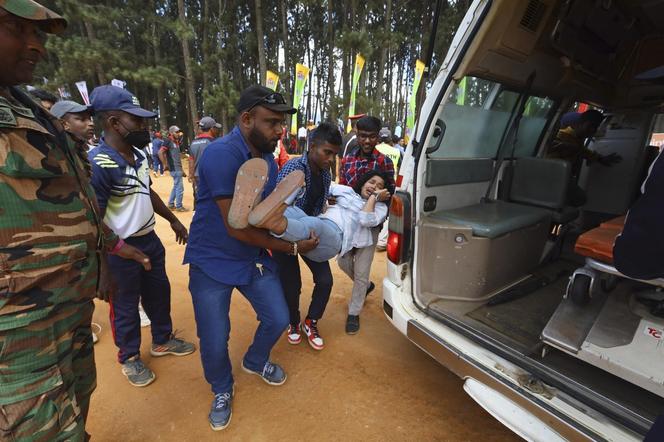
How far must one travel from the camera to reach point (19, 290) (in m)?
1.13

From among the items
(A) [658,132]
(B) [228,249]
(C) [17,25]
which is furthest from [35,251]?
(A) [658,132]

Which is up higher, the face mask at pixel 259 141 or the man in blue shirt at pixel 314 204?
the face mask at pixel 259 141

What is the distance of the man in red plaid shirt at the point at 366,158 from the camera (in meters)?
2.91

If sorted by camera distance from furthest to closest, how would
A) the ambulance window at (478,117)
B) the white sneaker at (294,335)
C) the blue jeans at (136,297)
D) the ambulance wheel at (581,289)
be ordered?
the white sneaker at (294,335)
the ambulance window at (478,117)
the blue jeans at (136,297)
the ambulance wheel at (581,289)

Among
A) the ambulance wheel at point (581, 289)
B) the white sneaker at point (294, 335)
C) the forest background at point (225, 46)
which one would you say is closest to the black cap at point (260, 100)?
the white sneaker at point (294, 335)

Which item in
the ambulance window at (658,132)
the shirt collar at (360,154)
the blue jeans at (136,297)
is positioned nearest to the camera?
the blue jeans at (136,297)

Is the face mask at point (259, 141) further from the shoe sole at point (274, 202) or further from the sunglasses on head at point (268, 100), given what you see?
the shoe sole at point (274, 202)

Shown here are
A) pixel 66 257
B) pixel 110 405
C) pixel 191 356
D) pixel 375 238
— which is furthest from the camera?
pixel 375 238

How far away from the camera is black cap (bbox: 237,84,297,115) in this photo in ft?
5.76

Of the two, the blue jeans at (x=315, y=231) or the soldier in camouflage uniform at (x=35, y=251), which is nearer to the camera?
the soldier in camouflage uniform at (x=35, y=251)

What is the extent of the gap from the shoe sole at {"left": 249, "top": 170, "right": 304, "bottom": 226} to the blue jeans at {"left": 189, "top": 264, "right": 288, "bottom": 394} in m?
0.61

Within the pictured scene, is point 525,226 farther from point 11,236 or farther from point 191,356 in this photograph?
point 11,236

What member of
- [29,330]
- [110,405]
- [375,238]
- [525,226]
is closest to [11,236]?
[29,330]

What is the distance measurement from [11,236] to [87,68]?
19.1 meters
